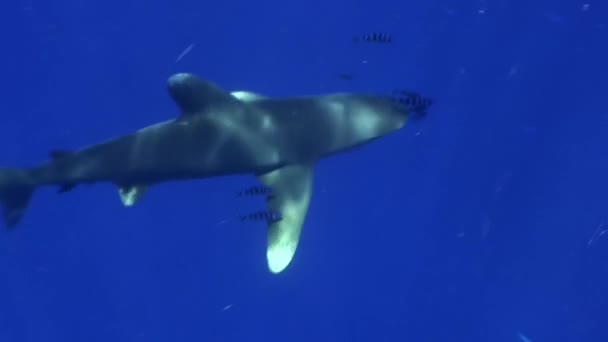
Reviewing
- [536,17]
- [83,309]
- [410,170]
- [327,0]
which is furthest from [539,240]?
[83,309]

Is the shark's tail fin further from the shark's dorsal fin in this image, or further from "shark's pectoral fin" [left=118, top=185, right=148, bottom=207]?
Answer: the shark's dorsal fin

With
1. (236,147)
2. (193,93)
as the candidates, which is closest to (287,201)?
(236,147)

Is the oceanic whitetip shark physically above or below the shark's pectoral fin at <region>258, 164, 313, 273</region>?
above

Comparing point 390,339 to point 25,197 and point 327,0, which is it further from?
point 25,197

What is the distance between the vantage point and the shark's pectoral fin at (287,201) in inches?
378

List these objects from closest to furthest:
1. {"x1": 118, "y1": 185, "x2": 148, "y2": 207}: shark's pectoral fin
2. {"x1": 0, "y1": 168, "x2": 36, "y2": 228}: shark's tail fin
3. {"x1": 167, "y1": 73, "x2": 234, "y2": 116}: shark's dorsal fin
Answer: {"x1": 167, "y1": 73, "x2": 234, "y2": 116}: shark's dorsal fin, {"x1": 118, "y1": 185, "x2": 148, "y2": 207}: shark's pectoral fin, {"x1": 0, "y1": 168, "x2": 36, "y2": 228}: shark's tail fin

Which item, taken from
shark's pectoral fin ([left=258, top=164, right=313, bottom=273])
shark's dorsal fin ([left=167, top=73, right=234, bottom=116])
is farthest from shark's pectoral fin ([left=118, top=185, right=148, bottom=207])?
shark's pectoral fin ([left=258, top=164, right=313, bottom=273])

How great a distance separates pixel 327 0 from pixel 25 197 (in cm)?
646

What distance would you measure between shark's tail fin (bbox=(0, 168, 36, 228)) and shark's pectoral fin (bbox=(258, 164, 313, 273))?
2.75 meters

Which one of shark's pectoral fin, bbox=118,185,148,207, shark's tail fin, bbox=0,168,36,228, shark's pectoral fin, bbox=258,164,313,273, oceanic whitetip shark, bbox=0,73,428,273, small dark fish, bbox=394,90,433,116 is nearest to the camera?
oceanic whitetip shark, bbox=0,73,428,273

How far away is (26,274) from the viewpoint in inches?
569

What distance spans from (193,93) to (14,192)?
2679mm

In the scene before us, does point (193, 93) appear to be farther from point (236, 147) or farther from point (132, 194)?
point (132, 194)

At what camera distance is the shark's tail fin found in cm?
1016
